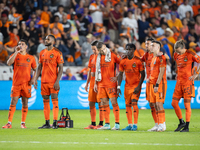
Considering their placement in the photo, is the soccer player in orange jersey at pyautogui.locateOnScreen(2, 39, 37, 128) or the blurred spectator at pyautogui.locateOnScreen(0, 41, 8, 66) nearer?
the soccer player in orange jersey at pyautogui.locateOnScreen(2, 39, 37, 128)

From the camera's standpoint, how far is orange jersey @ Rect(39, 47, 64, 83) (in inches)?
380

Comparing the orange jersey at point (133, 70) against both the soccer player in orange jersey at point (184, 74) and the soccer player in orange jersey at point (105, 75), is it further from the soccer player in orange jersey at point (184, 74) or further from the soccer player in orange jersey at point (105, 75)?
the soccer player in orange jersey at point (184, 74)

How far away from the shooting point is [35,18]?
1958 centimetres

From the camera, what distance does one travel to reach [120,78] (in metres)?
9.69

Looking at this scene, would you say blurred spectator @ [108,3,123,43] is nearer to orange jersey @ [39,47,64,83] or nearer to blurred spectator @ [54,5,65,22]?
blurred spectator @ [54,5,65,22]

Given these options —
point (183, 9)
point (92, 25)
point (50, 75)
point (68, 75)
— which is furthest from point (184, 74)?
point (183, 9)

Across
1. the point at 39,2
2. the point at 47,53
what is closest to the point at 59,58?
the point at 47,53

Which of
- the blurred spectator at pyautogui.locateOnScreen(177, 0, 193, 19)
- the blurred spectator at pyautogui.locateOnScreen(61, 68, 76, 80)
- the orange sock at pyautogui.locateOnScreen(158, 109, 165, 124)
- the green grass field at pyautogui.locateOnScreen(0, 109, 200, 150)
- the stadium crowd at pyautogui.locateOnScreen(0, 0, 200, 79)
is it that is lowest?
the green grass field at pyautogui.locateOnScreen(0, 109, 200, 150)

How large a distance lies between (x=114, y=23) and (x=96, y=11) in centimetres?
132

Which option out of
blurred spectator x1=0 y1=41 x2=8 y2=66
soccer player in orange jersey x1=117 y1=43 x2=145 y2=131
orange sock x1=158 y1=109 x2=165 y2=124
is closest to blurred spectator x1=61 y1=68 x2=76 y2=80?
blurred spectator x1=0 y1=41 x2=8 y2=66

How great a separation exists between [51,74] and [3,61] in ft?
29.5

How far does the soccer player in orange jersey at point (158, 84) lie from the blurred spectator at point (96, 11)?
40.3 ft

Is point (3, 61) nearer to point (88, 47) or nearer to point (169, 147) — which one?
point (88, 47)

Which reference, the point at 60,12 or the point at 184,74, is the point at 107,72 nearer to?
the point at 184,74
